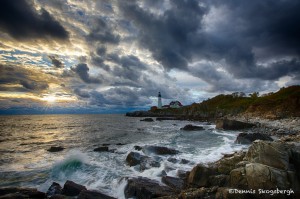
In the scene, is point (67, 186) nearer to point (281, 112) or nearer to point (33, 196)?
point (33, 196)

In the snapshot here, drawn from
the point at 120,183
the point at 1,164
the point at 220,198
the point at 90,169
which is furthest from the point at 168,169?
the point at 1,164

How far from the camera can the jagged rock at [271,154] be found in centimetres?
848

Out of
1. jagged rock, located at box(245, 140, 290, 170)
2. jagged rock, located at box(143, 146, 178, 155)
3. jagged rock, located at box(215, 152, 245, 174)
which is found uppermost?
jagged rock, located at box(245, 140, 290, 170)

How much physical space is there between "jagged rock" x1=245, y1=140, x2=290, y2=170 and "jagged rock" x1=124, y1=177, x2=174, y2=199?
189 inches

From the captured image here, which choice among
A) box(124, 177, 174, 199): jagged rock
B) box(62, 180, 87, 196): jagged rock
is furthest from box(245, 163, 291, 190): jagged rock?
box(62, 180, 87, 196): jagged rock

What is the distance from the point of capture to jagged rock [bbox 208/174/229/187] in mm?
9344

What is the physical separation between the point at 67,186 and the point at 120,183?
3.29 meters

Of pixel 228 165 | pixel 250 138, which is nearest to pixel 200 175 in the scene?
pixel 228 165

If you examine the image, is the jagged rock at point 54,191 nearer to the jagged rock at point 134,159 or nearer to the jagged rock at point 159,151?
the jagged rock at point 134,159

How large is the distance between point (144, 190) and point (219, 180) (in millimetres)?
4032

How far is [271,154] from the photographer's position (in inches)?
345

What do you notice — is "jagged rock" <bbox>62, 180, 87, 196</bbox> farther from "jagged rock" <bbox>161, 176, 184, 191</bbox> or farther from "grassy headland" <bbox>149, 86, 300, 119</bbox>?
"grassy headland" <bbox>149, 86, 300, 119</bbox>

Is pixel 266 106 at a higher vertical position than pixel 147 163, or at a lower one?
higher

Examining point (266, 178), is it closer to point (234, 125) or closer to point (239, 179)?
point (239, 179)
